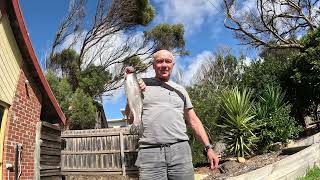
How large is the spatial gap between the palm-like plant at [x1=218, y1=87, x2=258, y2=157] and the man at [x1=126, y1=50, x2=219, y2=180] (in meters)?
9.66

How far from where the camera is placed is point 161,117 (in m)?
4.03

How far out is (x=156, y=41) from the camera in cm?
2642

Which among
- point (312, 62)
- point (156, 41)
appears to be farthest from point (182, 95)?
point (156, 41)

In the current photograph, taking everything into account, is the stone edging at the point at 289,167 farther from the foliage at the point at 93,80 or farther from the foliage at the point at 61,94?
the foliage at the point at 93,80

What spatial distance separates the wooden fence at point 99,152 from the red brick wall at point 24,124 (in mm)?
5272

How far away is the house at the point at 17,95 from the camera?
30.1 ft

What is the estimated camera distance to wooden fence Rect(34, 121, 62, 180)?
10469 mm

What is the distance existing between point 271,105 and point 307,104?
3.19 metres

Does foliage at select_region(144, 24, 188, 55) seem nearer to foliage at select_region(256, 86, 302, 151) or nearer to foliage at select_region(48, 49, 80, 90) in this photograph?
foliage at select_region(48, 49, 80, 90)

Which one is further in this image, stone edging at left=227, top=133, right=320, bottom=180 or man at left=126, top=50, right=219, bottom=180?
stone edging at left=227, top=133, right=320, bottom=180

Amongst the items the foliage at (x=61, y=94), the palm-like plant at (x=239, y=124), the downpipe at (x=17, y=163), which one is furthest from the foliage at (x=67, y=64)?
the downpipe at (x=17, y=163)

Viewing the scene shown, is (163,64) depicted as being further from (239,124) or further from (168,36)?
(168,36)

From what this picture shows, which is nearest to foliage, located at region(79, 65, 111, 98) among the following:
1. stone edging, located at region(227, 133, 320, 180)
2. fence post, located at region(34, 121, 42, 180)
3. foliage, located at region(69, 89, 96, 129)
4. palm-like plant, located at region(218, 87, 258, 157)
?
foliage, located at region(69, 89, 96, 129)

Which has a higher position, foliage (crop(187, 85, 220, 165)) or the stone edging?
foliage (crop(187, 85, 220, 165))
